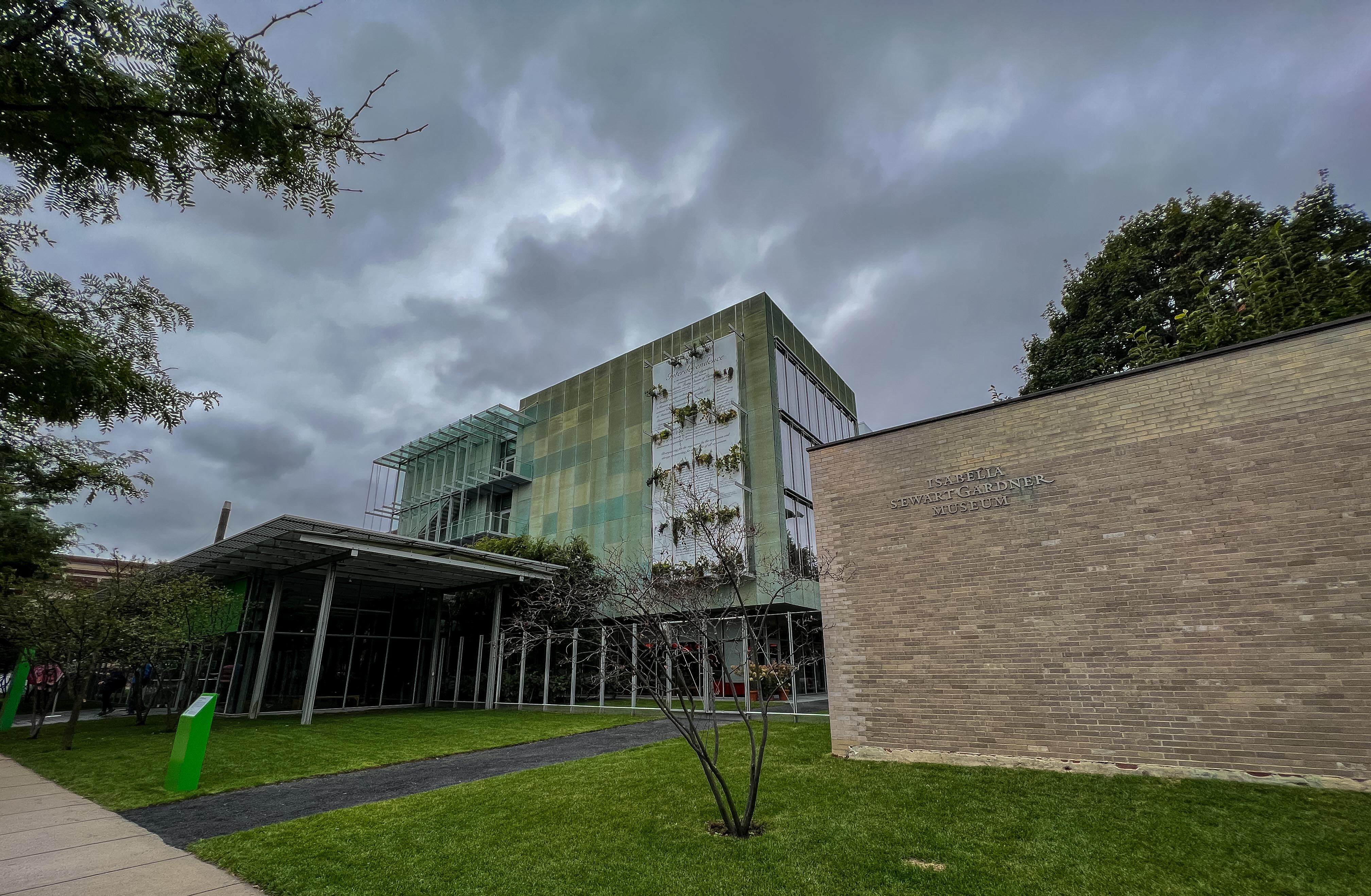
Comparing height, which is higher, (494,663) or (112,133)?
(112,133)

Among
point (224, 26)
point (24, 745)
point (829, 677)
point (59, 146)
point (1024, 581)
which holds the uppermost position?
point (224, 26)

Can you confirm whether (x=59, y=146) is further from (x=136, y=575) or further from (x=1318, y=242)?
(x=1318, y=242)

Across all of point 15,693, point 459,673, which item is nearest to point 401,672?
point 459,673

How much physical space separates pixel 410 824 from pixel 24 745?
13868 mm

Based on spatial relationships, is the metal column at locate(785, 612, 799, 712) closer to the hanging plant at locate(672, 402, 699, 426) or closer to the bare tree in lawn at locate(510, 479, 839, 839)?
the bare tree in lawn at locate(510, 479, 839, 839)

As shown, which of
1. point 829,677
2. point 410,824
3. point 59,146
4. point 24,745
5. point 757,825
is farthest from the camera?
point 24,745

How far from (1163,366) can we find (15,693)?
2912 cm

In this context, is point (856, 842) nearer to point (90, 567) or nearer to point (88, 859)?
point (88, 859)

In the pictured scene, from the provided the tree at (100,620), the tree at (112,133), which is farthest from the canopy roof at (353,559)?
the tree at (112,133)

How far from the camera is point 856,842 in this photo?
5.86 metres

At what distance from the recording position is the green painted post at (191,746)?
28.3ft

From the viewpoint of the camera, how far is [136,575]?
14.2 m

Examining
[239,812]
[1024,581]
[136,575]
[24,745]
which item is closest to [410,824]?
[239,812]

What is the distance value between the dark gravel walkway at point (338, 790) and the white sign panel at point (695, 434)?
1192 centimetres
